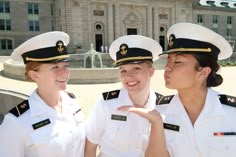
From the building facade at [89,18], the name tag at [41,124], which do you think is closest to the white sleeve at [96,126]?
the name tag at [41,124]

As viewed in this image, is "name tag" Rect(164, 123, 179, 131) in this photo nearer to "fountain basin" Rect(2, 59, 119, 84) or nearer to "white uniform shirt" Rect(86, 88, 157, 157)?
"white uniform shirt" Rect(86, 88, 157, 157)

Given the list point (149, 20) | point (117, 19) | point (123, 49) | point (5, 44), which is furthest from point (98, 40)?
point (123, 49)

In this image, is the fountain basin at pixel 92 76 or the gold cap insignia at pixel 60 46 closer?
the gold cap insignia at pixel 60 46

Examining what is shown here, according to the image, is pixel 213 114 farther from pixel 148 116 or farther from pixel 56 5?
pixel 56 5

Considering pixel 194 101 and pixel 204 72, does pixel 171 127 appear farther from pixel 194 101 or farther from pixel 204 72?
pixel 204 72

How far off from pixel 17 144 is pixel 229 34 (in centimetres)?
6181

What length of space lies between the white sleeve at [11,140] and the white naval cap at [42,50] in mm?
634

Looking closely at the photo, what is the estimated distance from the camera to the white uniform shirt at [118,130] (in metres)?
2.83

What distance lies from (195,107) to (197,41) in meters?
0.57

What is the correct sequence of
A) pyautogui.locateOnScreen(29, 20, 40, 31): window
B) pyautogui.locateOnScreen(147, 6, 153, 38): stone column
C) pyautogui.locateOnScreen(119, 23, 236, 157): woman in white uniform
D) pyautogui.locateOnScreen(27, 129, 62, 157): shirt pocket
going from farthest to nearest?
pyautogui.locateOnScreen(147, 6, 153, 38): stone column < pyautogui.locateOnScreen(29, 20, 40, 31): window < pyautogui.locateOnScreen(27, 129, 62, 157): shirt pocket < pyautogui.locateOnScreen(119, 23, 236, 157): woman in white uniform

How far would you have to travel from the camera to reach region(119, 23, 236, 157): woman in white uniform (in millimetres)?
2303

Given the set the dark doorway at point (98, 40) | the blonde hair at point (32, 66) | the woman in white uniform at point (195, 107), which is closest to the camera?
the woman in white uniform at point (195, 107)

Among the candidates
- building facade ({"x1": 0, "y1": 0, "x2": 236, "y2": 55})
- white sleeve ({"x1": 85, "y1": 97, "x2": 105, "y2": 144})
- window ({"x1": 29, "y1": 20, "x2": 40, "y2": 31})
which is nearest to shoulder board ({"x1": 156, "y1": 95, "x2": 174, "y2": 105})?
white sleeve ({"x1": 85, "y1": 97, "x2": 105, "y2": 144})

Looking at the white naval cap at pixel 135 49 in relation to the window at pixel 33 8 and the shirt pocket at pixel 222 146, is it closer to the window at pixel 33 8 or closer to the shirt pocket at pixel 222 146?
the shirt pocket at pixel 222 146
